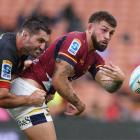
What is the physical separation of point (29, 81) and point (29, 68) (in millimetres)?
169

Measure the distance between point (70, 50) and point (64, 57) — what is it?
0.10 m

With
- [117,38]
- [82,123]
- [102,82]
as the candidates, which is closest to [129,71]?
[117,38]

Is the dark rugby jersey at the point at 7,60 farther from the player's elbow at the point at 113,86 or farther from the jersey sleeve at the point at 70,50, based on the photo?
the player's elbow at the point at 113,86

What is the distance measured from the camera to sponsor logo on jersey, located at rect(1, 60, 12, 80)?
679cm

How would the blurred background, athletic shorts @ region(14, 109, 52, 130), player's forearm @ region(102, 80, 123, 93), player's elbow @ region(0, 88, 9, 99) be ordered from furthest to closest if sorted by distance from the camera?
1. the blurred background
2. player's forearm @ region(102, 80, 123, 93)
3. athletic shorts @ region(14, 109, 52, 130)
4. player's elbow @ region(0, 88, 9, 99)

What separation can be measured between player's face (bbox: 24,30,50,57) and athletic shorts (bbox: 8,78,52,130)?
447mm

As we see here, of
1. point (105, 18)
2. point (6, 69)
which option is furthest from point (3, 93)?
point (105, 18)

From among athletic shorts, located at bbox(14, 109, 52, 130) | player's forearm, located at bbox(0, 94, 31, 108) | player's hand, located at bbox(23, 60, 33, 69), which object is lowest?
athletic shorts, located at bbox(14, 109, 52, 130)

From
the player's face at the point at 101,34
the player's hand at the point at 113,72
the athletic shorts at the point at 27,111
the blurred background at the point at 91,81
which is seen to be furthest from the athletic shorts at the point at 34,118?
the blurred background at the point at 91,81

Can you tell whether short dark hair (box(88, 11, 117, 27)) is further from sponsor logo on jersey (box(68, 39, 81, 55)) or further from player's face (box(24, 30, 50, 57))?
player's face (box(24, 30, 50, 57))

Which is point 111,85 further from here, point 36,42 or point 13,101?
point 13,101

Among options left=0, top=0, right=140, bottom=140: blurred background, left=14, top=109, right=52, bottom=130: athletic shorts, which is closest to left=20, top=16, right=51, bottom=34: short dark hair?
left=14, top=109, right=52, bottom=130: athletic shorts

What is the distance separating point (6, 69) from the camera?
6.82 meters

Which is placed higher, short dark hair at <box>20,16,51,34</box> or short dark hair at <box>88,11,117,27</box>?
short dark hair at <box>88,11,117,27</box>
